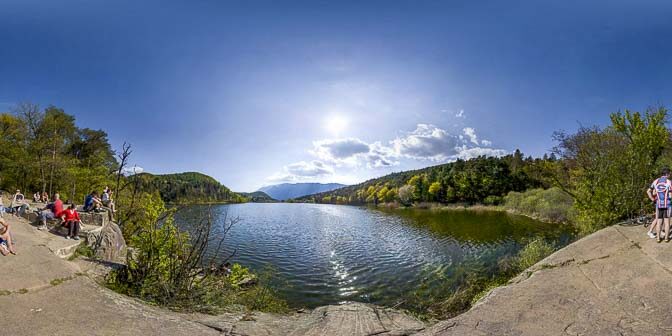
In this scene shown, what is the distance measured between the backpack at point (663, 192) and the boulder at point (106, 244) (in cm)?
1870

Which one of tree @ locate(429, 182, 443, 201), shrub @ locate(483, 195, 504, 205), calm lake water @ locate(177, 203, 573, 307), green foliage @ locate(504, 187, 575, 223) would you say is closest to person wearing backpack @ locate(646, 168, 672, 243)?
calm lake water @ locate(177, 203, 573, 307)

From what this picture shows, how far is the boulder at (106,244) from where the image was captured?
11.1 m

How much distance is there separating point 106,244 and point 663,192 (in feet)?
64.0

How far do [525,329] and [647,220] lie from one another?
28.9ft

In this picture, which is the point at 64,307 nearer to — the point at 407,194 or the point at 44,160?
the point at 44,160

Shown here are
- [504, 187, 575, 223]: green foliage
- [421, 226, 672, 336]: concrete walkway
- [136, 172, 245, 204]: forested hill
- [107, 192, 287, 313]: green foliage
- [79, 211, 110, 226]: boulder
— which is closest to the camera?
[421, 226, 672, 336]: concrete walkway

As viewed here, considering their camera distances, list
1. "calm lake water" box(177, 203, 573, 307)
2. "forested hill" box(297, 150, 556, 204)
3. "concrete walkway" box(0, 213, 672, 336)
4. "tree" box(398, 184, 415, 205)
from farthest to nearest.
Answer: "tree" box(398, 184, 415, 205) → "forested hill" box(297, 150, 556, 204) → "calm lake water" box(177, 203, 573, 307) → "concrete walkway" box(0, 213, 672, 336)

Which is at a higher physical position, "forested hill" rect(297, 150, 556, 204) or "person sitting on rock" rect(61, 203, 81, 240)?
"forested hill" rect(297, 150, 556, 204)

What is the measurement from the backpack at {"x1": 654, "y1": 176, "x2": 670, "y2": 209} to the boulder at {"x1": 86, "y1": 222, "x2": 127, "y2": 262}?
18.7 m

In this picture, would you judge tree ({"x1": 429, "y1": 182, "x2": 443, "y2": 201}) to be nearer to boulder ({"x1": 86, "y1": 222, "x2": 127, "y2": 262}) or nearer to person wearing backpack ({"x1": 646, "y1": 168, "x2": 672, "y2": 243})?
person wearing backpack ({"x1": 646, "y1": 168, "x2": 672, "y2": 243})

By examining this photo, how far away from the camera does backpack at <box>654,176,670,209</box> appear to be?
8.35 m

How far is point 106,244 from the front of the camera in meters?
11.4

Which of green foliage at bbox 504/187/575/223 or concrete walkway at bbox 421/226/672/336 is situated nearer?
concrete walkway at bbox 421/226/672/336

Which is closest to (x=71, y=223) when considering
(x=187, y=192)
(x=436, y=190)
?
(x=436, y=190)
